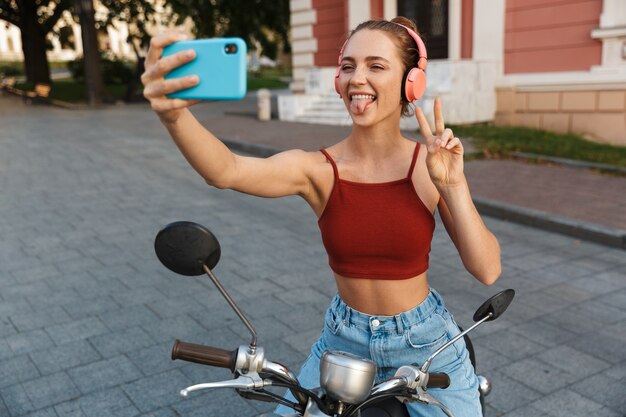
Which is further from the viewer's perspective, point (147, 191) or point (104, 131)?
point (104, 131)

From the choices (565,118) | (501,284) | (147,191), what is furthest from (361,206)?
(565,118)

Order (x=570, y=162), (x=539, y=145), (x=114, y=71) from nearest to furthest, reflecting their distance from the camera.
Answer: (x=570, y=162), (x=539, y=145), (x=114, y=71)

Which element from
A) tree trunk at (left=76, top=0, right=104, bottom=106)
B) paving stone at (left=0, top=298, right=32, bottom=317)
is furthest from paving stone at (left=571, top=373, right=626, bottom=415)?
tree trunk at (left=76, top=0, right=104, bottom=106)

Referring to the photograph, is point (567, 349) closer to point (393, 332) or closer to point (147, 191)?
point (393, 332)

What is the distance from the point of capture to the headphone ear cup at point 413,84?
2.00 metres

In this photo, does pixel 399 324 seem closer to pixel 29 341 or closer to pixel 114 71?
pixel 29 341

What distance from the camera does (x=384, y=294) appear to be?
6.93ft

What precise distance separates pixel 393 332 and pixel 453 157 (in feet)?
1.95

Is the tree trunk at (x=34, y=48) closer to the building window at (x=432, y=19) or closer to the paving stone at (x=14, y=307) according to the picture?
the building window at (x=432, y=19)

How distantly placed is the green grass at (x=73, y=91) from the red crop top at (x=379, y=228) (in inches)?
938

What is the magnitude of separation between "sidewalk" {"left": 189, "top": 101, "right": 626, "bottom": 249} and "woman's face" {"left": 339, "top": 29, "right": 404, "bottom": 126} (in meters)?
5.51

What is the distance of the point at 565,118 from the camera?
44.6ft

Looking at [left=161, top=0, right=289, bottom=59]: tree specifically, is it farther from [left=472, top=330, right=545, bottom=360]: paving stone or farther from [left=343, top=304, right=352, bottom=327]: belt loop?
[left=343, top=304, right=352, bottom=327]: belt loop

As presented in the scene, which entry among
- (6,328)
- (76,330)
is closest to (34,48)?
(6,328)
